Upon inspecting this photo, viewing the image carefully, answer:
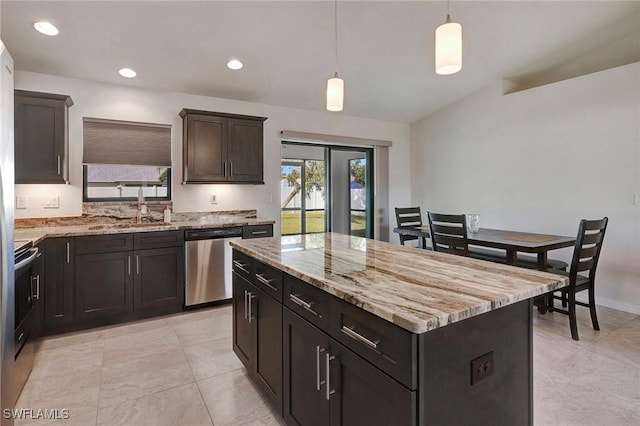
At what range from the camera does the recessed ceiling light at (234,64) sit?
3.56 meters

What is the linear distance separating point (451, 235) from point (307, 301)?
2.35 meters

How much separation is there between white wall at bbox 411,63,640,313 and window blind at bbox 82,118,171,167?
419 cm

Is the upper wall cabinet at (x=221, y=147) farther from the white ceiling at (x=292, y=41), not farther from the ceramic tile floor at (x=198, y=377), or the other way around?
the ceramic tile floor at (x=198, y=377)

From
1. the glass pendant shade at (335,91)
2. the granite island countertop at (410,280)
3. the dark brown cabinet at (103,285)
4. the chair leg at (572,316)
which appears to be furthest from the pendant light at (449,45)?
the dark brown cabinet at (103,285)

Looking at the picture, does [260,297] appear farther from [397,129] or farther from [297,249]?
[397,129]

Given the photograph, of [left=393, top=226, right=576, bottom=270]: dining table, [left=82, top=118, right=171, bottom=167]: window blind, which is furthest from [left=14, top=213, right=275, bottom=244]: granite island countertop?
[left=393, top=226, right=576, bottom=270]: dining table

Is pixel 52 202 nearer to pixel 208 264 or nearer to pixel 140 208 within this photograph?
pixel 140 208

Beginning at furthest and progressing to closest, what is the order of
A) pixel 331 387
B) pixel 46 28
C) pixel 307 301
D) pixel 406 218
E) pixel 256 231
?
pixel 406 218 → pixel 256 231 → pixel 46 28 → pixel 307 301 → pixel 331 387

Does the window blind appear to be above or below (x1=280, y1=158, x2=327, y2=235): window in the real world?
above

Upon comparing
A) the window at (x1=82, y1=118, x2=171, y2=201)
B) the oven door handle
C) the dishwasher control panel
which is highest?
the window at (x1=82, y1=118, x2=171, y2=201)

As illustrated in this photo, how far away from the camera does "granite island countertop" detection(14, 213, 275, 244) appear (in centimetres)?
305

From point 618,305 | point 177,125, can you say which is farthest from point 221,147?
point 618,305

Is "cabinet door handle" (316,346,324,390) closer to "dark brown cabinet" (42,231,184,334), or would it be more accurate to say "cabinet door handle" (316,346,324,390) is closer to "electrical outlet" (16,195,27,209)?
"dark brown cabinet" (42,231,184,334)

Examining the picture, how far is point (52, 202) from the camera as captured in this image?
138 inches
